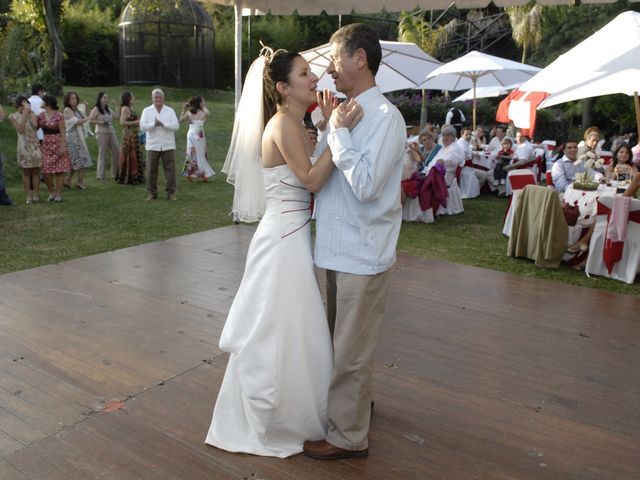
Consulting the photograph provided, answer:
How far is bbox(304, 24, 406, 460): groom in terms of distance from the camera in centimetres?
226

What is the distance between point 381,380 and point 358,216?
144cm

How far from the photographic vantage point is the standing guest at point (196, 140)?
1129 cm

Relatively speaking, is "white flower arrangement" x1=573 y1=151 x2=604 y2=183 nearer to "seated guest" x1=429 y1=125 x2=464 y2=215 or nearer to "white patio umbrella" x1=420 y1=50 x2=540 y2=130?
"seated guest" x1=429 y1=125 x2=464 y2=215

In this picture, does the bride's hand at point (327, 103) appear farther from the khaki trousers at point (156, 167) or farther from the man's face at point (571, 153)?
the khaki trousers at point (156, 167)

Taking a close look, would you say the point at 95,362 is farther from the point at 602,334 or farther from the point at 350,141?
the point at 602,334

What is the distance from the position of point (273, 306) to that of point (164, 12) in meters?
21.4

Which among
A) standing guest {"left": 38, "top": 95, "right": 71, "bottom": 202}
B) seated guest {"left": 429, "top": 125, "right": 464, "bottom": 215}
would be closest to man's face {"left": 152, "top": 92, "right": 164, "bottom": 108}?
standing guest {"left": 38, "top": 95, "right": 71, "bottom": 202}

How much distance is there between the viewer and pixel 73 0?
107ft

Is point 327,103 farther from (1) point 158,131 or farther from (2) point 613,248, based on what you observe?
(1) point 158,131

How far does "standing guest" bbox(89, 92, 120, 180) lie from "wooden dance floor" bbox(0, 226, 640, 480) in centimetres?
627

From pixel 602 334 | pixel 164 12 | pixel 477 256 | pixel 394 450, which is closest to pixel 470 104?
pixel 164 12

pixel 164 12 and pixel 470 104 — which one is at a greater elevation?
pixel 164 12

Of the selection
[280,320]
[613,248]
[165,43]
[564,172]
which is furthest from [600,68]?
[165,43]

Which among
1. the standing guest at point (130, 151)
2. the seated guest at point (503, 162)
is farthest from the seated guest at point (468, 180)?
the standing guest at point (130, 151)
